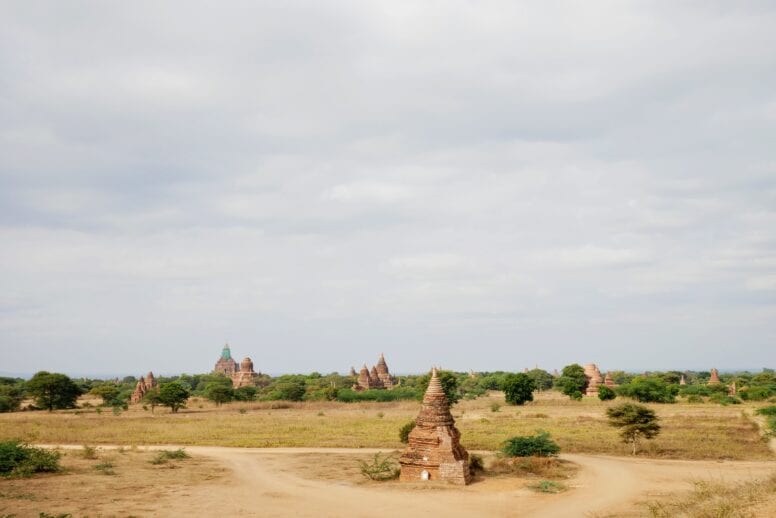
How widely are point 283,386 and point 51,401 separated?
26.2 metres

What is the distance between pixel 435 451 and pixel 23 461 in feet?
54.6

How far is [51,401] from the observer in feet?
185

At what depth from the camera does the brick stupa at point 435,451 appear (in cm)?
1986

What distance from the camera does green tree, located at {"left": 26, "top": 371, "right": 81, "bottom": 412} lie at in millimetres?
56000

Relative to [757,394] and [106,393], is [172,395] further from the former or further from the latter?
[757,394]

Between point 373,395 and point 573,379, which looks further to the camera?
point 573,379

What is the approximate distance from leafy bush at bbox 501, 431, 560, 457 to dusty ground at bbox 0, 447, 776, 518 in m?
1.61

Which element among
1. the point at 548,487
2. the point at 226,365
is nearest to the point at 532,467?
the point at 548,487

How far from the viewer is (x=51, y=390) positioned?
184ft

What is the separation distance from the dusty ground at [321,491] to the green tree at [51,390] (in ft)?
126

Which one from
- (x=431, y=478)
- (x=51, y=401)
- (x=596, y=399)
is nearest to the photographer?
(x=431, y=478)

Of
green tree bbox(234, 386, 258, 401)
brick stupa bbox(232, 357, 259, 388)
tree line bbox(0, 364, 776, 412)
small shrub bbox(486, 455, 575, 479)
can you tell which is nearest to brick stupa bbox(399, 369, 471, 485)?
small shrub bbox(486, 455, 575, 479)

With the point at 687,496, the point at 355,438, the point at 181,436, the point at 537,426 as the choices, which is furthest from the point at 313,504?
the point at 537,426

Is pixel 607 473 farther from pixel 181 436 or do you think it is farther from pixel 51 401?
pixel 51 401
